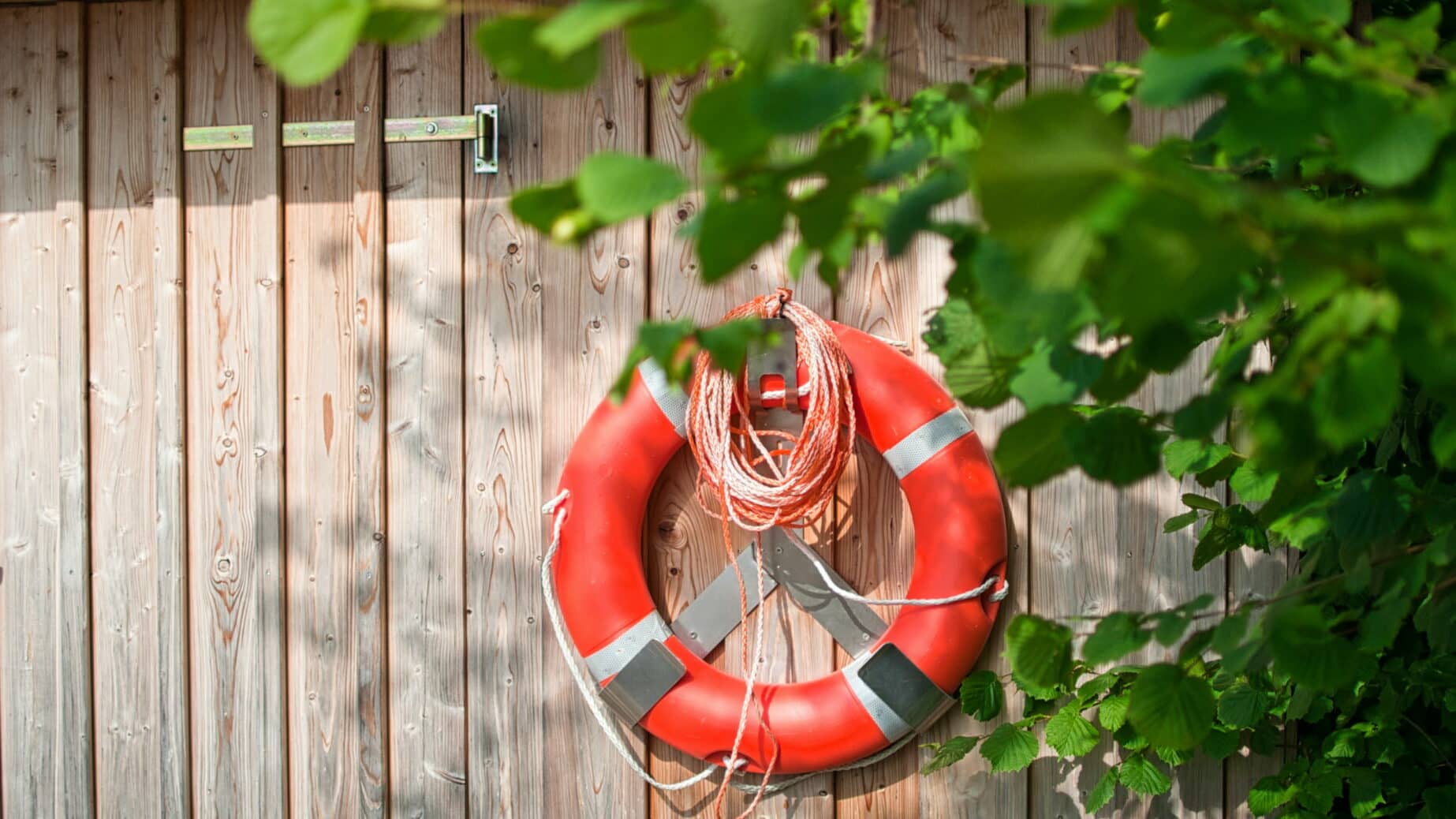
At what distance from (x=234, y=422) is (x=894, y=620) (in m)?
1.15

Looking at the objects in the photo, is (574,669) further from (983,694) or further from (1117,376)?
(1117,376)

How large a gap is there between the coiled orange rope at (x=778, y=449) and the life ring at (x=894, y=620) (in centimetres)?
4

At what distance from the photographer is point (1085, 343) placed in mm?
1755

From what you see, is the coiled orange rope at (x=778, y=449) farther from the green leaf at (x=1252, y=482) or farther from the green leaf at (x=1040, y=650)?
the green leaf at (x=1040, y=650)

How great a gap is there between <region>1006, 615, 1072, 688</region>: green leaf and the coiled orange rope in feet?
2.67

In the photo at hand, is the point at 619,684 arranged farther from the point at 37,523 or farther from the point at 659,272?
the point at 37,523

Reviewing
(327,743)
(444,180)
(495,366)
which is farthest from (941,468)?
(327,743)

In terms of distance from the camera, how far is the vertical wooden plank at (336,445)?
1.90 metres

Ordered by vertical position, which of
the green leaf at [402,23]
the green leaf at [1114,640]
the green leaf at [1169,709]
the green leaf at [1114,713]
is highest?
the green leaf at [402,23]

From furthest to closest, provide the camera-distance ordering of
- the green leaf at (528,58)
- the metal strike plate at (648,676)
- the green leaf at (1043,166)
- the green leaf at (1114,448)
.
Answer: the metal strike plate at (648,676), the green leaf at (1114,448), the green leaf at (528,58), the green leaf at (1043,166)

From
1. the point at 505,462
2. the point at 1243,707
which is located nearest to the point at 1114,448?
the point at 1243,707

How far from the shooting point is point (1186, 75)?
532 mm

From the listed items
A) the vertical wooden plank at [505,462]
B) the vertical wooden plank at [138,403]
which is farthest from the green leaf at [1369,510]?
the vertical wooden plank at [138,403]

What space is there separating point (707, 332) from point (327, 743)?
5.37 feet
